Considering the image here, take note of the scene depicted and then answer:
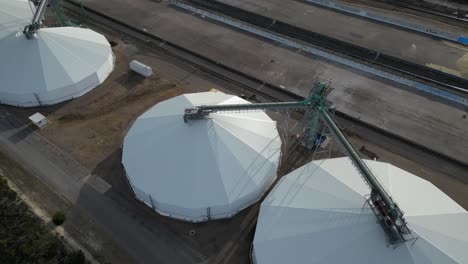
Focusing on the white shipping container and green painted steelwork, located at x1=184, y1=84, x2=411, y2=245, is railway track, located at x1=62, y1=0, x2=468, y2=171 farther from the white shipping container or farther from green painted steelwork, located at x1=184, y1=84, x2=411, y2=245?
green painted steelwork, located at x1=184, y1=84, x2=411, y2=245

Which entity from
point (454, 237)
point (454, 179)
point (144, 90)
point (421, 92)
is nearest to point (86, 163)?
point (144, 90)

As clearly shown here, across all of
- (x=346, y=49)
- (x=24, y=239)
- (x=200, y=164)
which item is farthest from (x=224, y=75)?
(x=24, y=239)

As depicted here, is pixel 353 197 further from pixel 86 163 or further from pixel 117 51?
pixel 117 51

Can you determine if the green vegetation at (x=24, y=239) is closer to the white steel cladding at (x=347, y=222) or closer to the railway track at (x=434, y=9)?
the white steel cladding at (x=347, y=222)

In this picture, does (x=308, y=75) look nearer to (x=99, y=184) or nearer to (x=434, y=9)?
(x=99, y=184)

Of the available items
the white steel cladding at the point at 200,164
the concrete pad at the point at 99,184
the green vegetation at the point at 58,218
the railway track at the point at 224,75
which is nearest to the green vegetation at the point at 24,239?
the green vegetation at the point at 58,218
